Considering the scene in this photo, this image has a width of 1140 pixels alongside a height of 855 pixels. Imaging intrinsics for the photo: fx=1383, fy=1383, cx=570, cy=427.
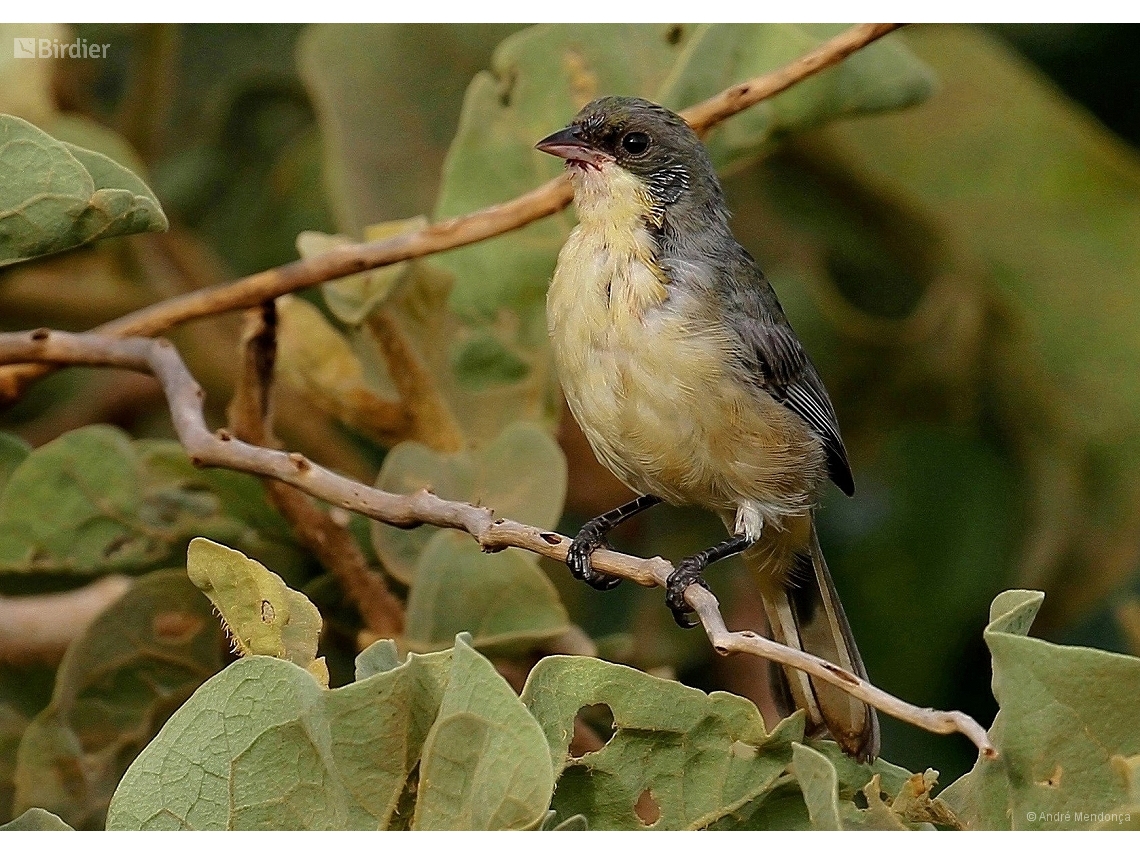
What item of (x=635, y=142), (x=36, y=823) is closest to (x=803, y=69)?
(x=635, y=142)

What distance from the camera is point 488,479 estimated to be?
7.71ft

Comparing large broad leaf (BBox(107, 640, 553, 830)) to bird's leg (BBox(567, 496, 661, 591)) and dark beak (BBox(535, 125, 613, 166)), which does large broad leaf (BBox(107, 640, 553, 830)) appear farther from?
dark beak (BBox(535, 125, 613, 166))

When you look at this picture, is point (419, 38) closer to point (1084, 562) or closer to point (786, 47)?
point (786, 47)

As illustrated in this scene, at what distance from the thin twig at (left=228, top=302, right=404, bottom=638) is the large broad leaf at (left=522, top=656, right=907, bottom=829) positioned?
68 cm

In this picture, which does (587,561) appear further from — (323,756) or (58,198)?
(58,198)

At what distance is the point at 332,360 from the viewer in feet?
8.18

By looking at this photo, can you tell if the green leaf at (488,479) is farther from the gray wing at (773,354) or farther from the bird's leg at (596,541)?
the gray wing at (773,354)

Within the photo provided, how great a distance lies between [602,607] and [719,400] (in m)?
1.00

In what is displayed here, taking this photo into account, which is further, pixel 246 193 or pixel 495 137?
pixel 246 193

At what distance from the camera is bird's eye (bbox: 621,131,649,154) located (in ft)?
7.74

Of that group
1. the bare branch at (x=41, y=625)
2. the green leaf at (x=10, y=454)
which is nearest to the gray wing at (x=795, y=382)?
the bare branch at (x=41, y=625)

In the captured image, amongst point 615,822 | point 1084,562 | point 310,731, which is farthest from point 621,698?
point 1084,562

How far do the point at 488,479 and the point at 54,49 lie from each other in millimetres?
1442

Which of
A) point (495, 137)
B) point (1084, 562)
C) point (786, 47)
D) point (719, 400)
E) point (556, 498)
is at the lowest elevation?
point (1084, 562)
